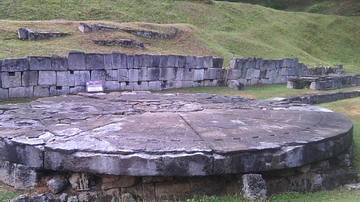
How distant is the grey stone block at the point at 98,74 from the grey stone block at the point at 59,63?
1086 millimetres

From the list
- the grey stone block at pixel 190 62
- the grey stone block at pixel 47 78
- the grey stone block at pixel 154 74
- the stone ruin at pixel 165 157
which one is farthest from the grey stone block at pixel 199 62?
the stone ruin at pixel 165 157

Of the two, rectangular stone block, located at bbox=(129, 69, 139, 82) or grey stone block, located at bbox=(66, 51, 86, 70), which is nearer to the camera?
grey stone block, located at bbox=(66, 51, 86, 70)

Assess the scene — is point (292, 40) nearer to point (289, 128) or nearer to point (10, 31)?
point (10, 31)

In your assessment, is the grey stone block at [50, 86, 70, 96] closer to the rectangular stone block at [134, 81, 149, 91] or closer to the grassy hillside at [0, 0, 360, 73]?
the grassy hillside at [0, 0, 360, 73]

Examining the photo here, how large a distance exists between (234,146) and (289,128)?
5.32 feet

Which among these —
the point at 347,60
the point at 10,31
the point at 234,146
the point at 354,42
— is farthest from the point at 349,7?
the point at 234,146

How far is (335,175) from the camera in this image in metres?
5.21

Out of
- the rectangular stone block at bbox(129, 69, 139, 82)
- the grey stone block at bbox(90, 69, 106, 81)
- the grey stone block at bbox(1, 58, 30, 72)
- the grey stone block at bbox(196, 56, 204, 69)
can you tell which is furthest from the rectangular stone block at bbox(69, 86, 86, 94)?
the grey stone block at bbox(196, 56, 204, 69)

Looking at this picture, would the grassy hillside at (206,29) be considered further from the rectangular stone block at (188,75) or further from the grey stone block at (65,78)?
the rectangular stone block at (188,75)

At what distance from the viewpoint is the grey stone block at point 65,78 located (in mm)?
11664

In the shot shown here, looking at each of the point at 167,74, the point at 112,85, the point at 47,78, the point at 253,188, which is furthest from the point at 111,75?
the point at 253,188

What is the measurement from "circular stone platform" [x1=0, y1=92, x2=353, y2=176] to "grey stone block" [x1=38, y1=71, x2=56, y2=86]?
15.1ft

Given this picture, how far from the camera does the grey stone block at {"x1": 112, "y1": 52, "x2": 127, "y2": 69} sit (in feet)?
42.3

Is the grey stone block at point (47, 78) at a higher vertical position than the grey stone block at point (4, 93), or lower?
higher
